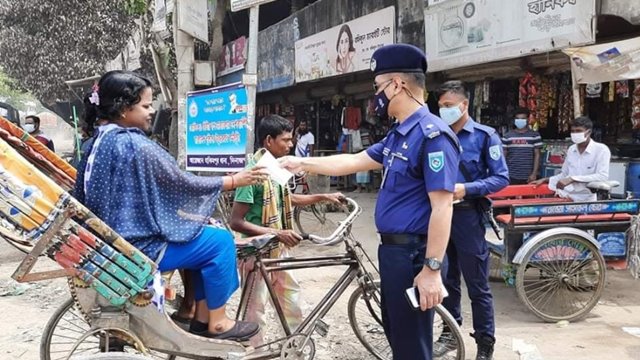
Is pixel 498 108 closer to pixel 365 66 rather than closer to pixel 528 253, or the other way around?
pixel 365 66

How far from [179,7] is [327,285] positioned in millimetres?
4458

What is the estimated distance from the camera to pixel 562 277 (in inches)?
170

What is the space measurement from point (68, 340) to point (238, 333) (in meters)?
1.50

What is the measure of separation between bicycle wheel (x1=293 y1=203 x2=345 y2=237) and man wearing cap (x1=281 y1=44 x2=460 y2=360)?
504cm

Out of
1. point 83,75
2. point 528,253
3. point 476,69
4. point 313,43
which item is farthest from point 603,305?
point 83,75

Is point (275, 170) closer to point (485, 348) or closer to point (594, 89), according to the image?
point (485, 348)

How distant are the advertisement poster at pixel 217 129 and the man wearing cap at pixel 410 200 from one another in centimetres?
379

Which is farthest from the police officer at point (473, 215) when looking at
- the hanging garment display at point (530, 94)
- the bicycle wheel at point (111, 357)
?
the hanging garment display at point (530, 94)

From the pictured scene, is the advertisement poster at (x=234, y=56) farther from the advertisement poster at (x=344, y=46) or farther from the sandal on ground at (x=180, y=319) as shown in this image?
the sandal on ground at (x=180, y=319)

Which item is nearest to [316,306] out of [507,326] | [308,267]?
[308,267]

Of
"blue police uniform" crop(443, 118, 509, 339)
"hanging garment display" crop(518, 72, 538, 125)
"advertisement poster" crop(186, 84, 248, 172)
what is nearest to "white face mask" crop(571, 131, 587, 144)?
"blue police uniform" crop(443, 118, 509, 339)

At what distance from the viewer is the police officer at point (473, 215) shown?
346cm

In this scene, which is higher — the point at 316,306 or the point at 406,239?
the point at 406,239

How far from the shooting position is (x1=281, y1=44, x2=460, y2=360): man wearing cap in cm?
211
